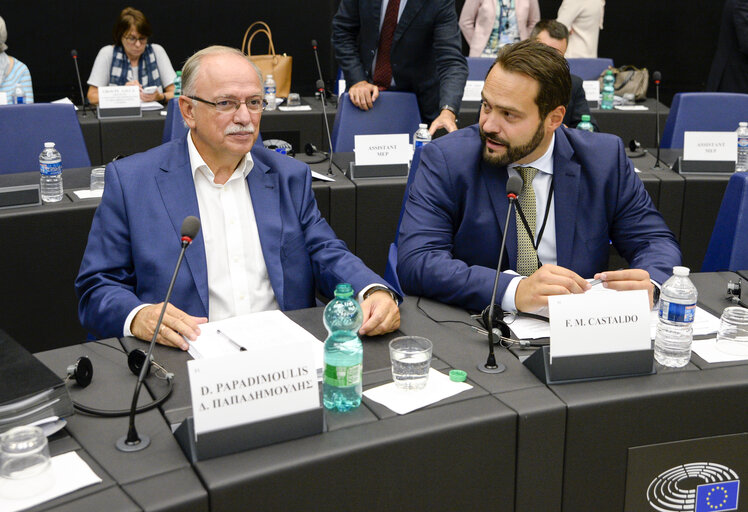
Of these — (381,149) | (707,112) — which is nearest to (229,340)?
(381,149)

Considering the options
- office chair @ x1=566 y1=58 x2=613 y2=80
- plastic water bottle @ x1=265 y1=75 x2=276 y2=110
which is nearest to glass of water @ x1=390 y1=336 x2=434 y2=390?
plastic water bottle @ x1=265 y1=75 x2=276 y2=110

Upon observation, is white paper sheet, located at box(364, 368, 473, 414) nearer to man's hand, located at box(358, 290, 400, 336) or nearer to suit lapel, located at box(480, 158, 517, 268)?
man's hand, located at box(358, 290, 400, 336)

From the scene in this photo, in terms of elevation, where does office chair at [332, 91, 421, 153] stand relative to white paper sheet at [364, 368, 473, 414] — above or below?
above

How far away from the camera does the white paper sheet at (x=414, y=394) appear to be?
5.38ft

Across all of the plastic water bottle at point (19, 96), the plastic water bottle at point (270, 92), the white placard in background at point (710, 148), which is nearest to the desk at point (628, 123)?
the plastic water bottle at point (270, 92)

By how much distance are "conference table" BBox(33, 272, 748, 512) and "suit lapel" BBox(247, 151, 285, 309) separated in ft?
1.74

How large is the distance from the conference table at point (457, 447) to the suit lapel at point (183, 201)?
1.20 feet

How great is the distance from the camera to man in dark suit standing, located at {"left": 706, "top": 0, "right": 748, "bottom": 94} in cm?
585

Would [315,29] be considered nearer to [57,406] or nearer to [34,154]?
[34,154]

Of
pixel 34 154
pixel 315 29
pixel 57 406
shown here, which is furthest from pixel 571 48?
pixel 57 406

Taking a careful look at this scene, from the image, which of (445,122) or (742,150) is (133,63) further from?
(742,150)

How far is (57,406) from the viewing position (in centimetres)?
156

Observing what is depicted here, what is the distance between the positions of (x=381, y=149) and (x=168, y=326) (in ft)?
6.81

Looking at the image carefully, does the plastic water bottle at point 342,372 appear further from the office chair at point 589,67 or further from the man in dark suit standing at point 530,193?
the office chair at point 589,67
